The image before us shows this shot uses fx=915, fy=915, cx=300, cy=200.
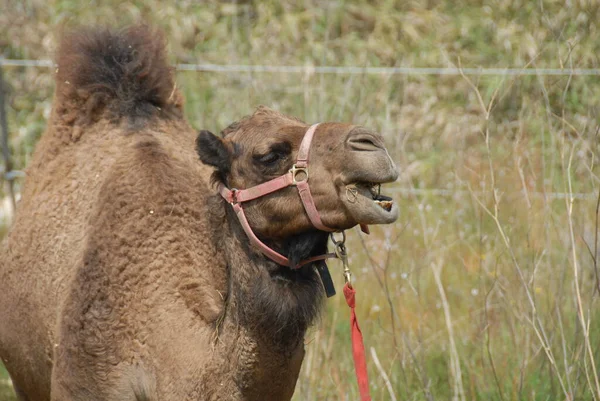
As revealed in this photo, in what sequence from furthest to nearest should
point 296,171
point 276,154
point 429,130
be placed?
point 429,130, point 276,154, point 296,171

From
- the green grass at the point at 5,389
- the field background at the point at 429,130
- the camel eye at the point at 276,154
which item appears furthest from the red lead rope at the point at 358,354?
the green grass at the point at 5,389

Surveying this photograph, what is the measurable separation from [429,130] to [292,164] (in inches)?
278

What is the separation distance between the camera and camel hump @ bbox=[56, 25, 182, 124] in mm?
4812

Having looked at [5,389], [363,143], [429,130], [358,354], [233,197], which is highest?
[363,143]

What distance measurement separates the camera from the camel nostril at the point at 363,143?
3.27 meters

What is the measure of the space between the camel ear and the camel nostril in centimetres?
62

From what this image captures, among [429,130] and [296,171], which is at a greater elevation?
[296,171]

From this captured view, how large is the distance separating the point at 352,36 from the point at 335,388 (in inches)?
266

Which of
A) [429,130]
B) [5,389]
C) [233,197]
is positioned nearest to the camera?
[233,197]

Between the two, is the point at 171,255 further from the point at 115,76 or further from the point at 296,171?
the point at 115,76

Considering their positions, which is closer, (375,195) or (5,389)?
(375,195)

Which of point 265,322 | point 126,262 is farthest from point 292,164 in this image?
point 126,262

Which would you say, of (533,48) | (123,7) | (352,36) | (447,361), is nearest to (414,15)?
(352,36)

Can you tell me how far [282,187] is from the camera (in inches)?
138
